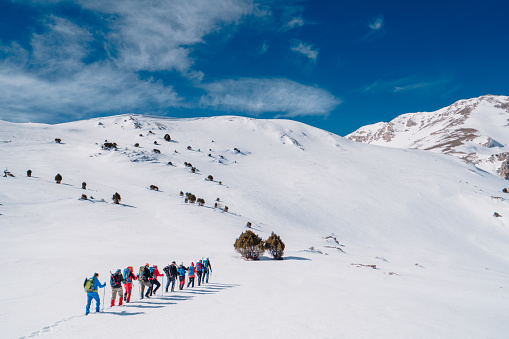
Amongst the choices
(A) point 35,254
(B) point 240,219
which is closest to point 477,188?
(B) point 240,219

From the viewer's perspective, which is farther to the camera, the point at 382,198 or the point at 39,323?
the point at 382,198

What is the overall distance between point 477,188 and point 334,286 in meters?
56.5

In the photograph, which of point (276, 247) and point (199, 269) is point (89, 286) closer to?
point (199, 269)

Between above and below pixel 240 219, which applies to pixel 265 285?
below

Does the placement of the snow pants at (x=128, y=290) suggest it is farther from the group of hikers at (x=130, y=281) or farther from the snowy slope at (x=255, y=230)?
the snowy slope at (x=255, y=230)

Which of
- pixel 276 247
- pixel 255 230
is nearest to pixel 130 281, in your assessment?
pixel 276 247

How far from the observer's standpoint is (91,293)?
9578 millimetres

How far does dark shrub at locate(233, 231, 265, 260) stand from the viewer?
21641mm

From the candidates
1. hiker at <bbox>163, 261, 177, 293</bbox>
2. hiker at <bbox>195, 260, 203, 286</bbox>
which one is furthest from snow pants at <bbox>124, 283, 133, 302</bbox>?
hiker at <bbox>195, 260, 203, 286</bbox>

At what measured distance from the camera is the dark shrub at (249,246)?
71.0 feet

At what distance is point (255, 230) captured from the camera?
100 feet

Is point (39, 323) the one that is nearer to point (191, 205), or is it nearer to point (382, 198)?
point (191, 205)

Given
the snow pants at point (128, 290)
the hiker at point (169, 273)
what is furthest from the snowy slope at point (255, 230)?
the hiker at point (169, 273)

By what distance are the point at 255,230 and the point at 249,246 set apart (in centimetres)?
886
